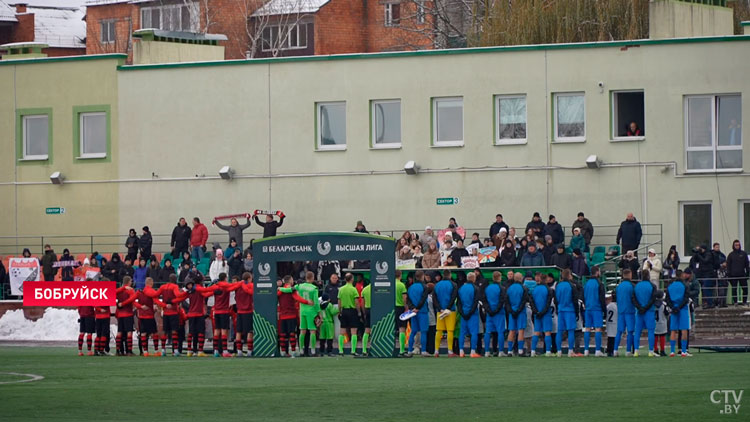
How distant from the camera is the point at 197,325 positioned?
31.5 m

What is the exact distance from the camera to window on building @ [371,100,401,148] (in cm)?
4272

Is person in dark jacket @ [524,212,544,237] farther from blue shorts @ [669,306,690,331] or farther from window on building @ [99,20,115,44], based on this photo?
window on building @ [99,20,115,44]

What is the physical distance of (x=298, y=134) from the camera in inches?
1705

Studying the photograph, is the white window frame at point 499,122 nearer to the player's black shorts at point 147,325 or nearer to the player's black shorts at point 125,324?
the player's black shorts at point 147,325

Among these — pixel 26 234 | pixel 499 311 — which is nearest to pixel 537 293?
pixel 499 311

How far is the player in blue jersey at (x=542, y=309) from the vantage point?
97.1 ft

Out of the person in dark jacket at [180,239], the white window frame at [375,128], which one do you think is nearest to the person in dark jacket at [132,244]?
the person in dark jacket at [180,239]

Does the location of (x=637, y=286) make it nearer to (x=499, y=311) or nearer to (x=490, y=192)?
(x=499, y=311)

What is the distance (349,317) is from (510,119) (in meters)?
12.4

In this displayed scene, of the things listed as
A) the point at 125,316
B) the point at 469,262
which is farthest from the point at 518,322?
the point at 125,316

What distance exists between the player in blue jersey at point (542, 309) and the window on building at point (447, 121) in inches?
499

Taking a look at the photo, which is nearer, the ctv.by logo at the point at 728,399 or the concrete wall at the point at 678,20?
the ctv.by logo at the point at 728,399

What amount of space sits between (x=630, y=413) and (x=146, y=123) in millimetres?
29549

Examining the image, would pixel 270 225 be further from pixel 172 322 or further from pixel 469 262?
pixel 172 322
